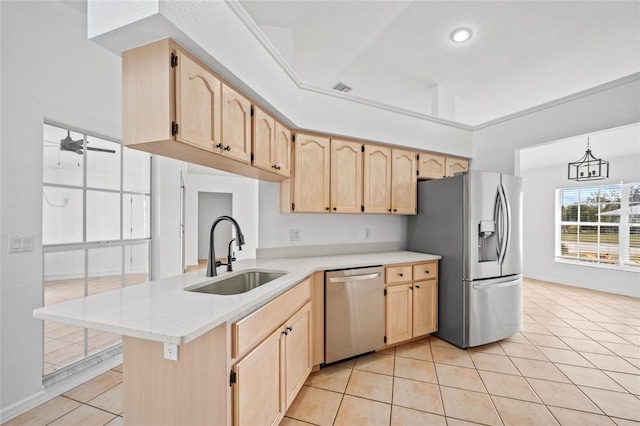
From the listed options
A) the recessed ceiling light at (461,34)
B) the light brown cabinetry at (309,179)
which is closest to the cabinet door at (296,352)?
the light brown cabinetry at (309,179)

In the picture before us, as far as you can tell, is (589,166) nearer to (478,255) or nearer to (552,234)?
(552,234)

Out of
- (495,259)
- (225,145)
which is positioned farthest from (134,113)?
(495,259)

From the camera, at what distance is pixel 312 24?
8.26 ft

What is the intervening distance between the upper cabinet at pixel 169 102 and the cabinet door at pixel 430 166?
2523 millimetres

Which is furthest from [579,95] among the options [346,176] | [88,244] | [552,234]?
[88,244]

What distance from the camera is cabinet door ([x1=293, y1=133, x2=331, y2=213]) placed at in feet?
8.62

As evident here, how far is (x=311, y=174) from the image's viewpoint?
2.69m

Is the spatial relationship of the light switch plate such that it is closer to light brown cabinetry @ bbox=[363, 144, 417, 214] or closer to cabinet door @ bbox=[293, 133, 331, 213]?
cabinet door @ bbox=[293, 133, 331, 213]

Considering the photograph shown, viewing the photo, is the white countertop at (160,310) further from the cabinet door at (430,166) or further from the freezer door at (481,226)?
the cabinet door at (430,166)

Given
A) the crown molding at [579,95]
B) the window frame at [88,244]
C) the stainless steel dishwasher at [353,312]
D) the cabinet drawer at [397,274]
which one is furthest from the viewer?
the cabinet drawer at [397,274]

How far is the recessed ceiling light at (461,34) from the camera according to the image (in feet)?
8.47

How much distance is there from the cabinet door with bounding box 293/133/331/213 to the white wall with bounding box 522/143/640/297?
519 centimetres

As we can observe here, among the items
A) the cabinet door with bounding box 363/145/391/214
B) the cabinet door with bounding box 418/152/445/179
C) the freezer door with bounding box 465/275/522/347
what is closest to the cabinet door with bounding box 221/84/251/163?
the cabinet door with bounding box 363/145/391/214

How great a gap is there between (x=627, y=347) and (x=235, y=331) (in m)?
3.91
